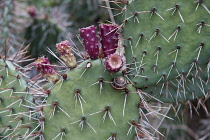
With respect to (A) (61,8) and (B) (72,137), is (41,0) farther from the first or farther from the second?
(B) (72,137)

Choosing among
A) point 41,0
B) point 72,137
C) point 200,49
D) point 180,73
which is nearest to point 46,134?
point 72,137

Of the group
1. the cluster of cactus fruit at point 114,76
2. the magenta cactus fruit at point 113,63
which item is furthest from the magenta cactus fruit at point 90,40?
the magenta cactus fruit at point 113,63

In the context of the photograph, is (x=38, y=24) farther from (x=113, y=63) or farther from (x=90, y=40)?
(x=113, y=63)

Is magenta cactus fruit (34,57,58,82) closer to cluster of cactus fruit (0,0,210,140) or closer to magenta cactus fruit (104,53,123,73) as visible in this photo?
cluster of cactus fruit (0,0,210,140)

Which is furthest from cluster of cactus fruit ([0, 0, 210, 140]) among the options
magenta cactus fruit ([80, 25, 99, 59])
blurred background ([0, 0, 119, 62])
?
blurred background ([0, 0, 119, 62])

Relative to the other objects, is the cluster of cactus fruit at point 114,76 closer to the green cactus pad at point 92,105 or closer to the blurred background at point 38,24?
the green cactus pad at point 92,105

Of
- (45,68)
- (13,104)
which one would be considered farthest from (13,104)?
(45,68)
